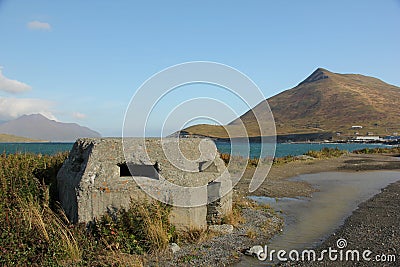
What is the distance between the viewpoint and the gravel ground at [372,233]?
8648 mm

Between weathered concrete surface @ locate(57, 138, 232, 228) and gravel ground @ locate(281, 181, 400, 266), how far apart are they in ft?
10.9

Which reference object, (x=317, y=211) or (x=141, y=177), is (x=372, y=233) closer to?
(x=317, y=211)

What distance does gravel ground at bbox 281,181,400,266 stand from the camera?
8648mm

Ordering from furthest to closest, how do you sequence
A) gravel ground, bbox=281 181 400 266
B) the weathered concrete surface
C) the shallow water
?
the shallow water → the weathered concrete surface → gravel ground, bbox=281 181 400 266

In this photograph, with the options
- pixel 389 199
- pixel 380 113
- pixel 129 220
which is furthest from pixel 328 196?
pixel 380 113

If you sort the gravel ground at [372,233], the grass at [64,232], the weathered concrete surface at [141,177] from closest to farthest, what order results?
the grass at [64,232]
the gravel ground at [372,233]
the weathered concrete surface at [141,177]

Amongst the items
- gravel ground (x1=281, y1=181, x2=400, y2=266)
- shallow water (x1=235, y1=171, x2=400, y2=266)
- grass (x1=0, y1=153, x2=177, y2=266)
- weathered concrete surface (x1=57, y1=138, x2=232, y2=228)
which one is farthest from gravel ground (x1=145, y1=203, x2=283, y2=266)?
gravel ground (x1=281, y1=181, x2=400, y2=266)

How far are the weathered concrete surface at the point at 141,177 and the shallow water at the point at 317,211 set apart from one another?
2272mm

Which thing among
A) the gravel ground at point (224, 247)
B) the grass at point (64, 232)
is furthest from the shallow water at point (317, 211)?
the grass at point (64, 232)

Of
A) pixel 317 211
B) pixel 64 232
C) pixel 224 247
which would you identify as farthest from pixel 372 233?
pixel 64 232

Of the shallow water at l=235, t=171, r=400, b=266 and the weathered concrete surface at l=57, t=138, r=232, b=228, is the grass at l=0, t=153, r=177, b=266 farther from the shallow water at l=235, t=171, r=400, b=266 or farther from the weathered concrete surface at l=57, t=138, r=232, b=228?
the shallow water at l=235, t=171, r=400, b=266

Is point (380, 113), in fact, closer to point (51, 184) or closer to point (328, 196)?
point (328, 196)

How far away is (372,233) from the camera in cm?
1104

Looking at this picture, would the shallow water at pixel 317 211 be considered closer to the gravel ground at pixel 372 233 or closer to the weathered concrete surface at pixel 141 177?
the gravel ground at pixel 372 233
